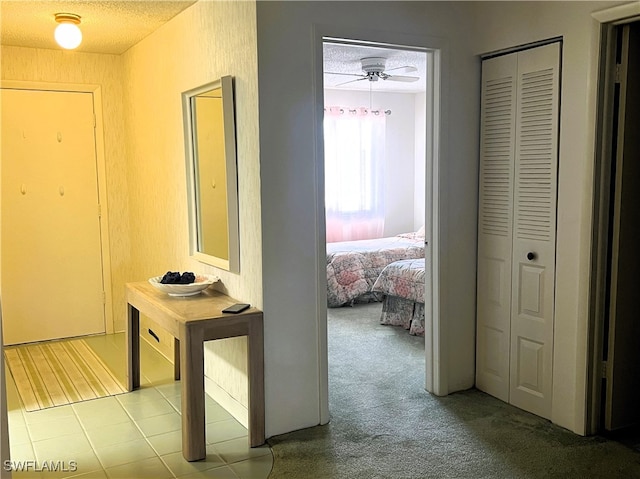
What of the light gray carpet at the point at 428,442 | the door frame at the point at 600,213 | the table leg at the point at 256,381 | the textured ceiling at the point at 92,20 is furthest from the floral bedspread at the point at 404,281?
the textured ceiling at the point at 92,20

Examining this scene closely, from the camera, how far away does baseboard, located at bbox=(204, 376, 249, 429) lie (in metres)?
3.13

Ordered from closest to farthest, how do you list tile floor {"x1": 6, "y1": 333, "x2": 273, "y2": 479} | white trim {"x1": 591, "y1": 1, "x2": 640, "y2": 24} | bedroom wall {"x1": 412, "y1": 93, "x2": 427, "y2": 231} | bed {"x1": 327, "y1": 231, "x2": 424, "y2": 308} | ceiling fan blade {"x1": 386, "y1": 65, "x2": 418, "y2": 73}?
white trim {"x1": 591, "y1": 1, "x2": 640, "y2": 24} → tile floor {"x1": 6, "y1": 333, "x2": 273, "y2": 479} → ceiling fan blade {"x1": 386, "y1": 65, "x2": 418, "y2": 73} → bed {"x1": 327, "y1": 231, "x2": 424, "y2": 308} → bedroom wall {"x1": 412, "y1": 93, "x2": 427, "y2": 231}

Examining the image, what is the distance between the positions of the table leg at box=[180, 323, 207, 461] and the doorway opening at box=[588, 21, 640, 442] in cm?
188

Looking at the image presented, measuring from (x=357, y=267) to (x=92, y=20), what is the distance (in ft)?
10.6

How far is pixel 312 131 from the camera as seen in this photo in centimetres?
294

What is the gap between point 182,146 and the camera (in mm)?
3766

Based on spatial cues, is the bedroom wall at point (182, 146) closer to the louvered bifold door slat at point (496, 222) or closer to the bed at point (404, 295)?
the louvered bifold door slat at point (496, 222)

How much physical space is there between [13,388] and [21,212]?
151 cm

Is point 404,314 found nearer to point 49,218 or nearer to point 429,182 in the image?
point 429,182

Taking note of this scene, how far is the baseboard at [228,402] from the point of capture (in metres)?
3.13

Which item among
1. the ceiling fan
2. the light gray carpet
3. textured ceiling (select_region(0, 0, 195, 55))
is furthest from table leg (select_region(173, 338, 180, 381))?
the ceiling fan

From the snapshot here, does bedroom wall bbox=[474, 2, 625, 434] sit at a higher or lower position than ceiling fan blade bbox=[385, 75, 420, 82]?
lower

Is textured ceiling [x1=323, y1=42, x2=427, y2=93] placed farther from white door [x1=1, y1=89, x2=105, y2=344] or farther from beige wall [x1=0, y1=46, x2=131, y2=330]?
white door [x1=1, y1=89, x2=105, y2=344]

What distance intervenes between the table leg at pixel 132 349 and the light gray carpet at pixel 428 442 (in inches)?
46.3
